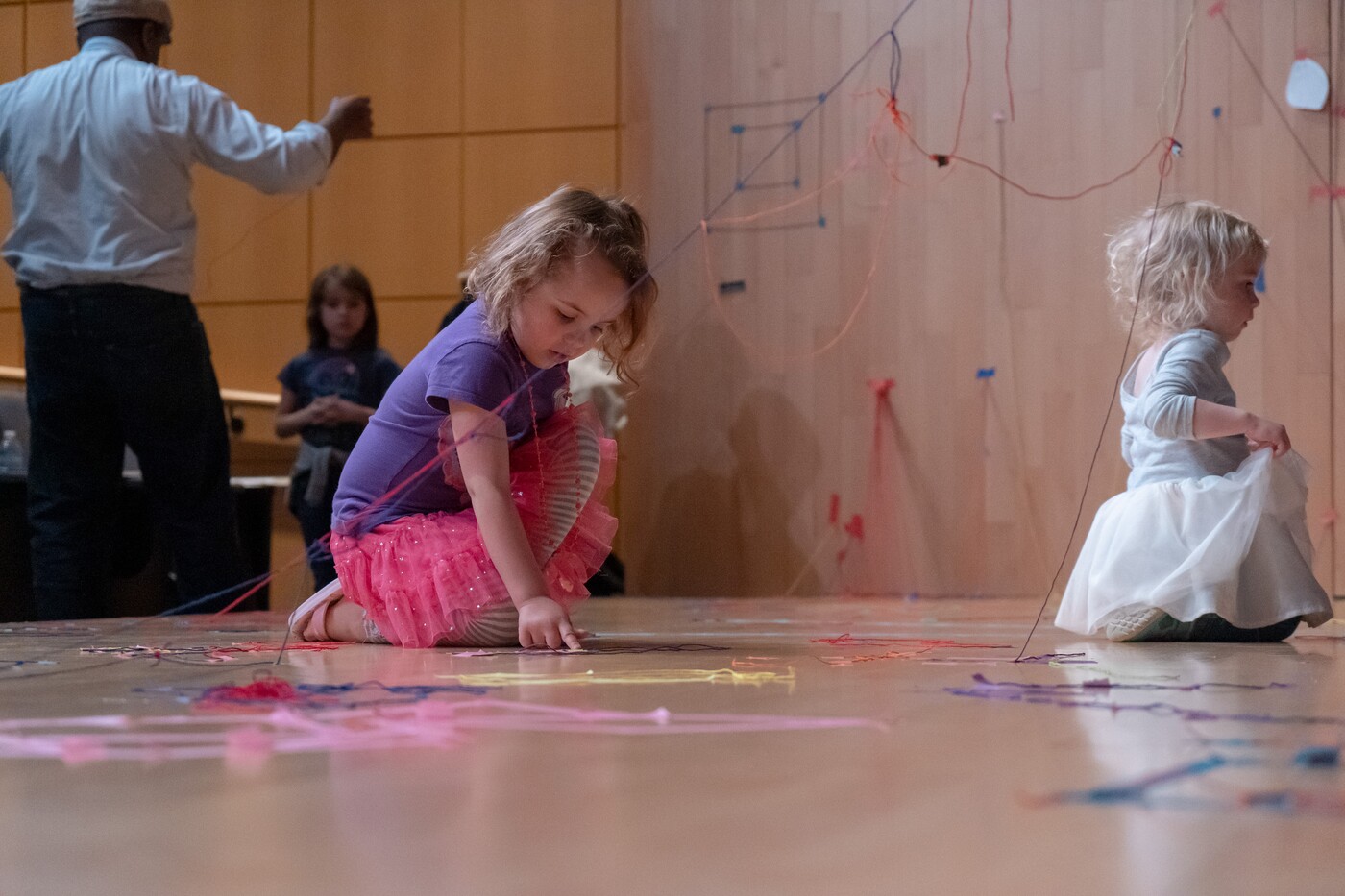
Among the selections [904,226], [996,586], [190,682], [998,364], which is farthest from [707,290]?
[190,682]

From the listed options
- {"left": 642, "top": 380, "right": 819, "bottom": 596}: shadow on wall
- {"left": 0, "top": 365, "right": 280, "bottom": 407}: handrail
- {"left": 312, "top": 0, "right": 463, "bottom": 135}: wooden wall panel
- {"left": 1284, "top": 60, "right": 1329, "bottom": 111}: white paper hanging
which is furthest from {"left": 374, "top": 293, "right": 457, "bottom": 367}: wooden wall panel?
{"left": 1284, "top": 60, "right": 1329, "bottom": 111}: white paper hanging

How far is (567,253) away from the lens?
1.39 meters

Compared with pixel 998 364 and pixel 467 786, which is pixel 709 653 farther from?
pixel 998 364

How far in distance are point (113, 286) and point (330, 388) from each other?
87 centimetres

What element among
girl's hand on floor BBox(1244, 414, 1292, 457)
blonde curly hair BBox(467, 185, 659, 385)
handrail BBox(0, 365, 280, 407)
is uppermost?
blonde curly hair BBox(467, 185, 659, 385)

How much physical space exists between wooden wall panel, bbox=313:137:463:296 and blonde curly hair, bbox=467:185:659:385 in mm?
2476

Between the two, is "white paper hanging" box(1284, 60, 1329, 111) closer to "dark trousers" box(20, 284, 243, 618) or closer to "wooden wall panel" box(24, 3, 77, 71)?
"dark trousers" box(20, 284, 243, 618)

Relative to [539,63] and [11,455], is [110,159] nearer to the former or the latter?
[11,455]

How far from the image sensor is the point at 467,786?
0.59m

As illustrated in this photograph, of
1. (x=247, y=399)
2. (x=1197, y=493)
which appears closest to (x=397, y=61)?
(x=247, y=399)

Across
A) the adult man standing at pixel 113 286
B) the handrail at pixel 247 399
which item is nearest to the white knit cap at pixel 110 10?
the adult man standing at pixel 113 286

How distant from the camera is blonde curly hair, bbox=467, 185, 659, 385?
1.38 meters

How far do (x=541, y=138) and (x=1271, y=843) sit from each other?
3.54 metres

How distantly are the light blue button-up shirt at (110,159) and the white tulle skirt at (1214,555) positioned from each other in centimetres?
141
